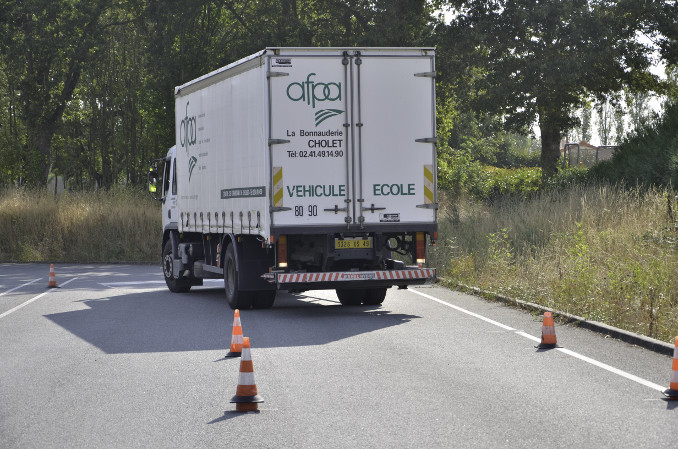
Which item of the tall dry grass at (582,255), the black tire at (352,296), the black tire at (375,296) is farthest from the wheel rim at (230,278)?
the tall dry grass at (582,255)

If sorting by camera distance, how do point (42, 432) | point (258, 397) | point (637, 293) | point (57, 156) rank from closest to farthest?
point (42, 432), point (258, 397), point (637, 293), point (57, 156)

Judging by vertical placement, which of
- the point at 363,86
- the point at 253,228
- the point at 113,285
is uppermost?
the point at 363,86

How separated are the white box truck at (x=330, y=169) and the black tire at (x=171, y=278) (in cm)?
402

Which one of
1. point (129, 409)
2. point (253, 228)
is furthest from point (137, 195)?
point (129, 409)

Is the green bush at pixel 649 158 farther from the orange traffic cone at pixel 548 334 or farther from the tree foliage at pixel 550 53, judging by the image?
the orange traffic cone at pixel 548 334

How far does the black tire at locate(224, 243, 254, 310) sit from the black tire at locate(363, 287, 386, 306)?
211cm

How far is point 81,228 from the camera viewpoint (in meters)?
34.9

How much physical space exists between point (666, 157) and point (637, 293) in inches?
512

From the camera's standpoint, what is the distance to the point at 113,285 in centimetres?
2277

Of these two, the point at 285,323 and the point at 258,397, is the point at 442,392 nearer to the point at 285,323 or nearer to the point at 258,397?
the point at 258,397

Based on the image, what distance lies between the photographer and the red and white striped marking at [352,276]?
48.0ft

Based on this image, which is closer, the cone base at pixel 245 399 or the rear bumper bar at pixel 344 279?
the cone base at pixel 245 399

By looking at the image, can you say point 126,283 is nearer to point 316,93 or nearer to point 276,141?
point 276,141

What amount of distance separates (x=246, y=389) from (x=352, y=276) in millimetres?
6751
